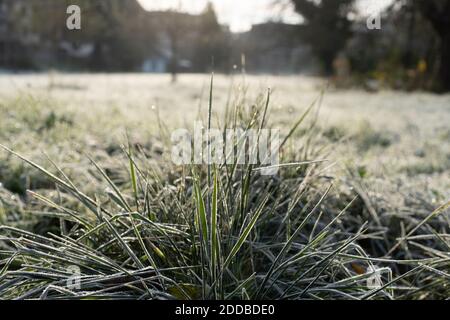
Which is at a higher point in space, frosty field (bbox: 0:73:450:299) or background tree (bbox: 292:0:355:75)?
background tree (bbox: 292:0:355:75)

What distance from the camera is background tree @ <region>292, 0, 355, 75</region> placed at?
626 inches

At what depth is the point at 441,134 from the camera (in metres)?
4.05

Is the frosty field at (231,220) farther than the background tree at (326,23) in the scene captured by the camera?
No

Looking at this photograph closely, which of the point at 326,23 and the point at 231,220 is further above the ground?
the point at 326,23

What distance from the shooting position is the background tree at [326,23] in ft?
52.2

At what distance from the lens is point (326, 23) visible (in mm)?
16312

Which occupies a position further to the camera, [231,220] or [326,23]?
[326,23]

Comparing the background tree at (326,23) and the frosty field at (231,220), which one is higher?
the background tree at (326,23)

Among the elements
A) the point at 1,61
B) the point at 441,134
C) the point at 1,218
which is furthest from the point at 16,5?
the point at 1,218

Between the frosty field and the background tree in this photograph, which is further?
the background tree
